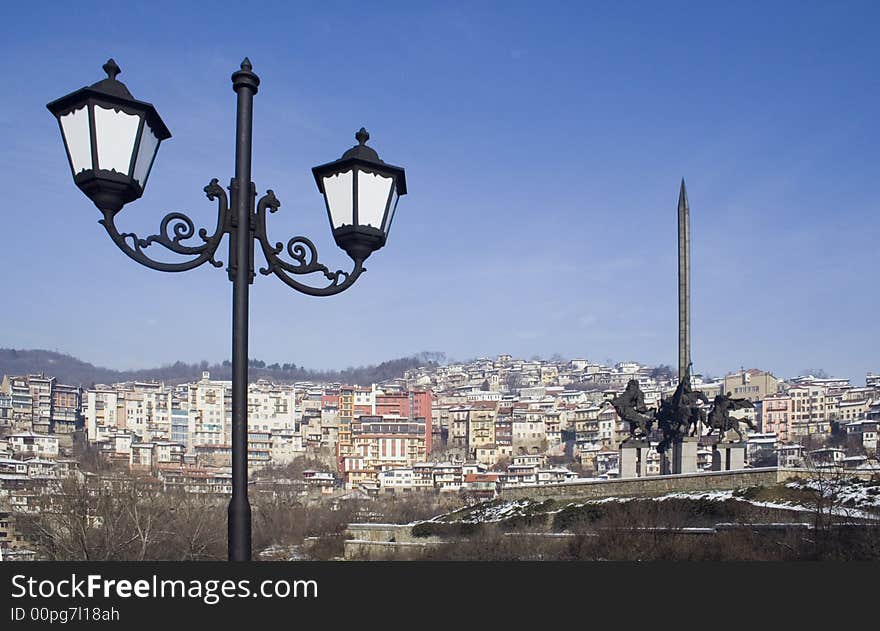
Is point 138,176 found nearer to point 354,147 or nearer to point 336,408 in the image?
point 354,147

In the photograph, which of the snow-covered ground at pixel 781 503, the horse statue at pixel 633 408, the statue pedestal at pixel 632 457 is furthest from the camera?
the statue pedestal at pixel 632 457

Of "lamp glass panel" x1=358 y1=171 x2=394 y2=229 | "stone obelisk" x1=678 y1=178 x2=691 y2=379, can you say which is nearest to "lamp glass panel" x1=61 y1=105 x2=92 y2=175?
"lamp glass panel" x1=358 y1=171 x2=394 y2=229

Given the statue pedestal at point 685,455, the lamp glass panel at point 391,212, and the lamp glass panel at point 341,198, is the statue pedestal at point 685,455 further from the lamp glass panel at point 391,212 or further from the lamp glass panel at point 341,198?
the lamp glass panel at point 341,198

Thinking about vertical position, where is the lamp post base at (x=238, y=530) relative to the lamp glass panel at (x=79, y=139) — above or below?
below

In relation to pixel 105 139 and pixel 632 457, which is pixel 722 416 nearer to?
pixel 632 457

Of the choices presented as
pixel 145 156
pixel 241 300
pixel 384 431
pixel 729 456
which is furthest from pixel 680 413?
pixel 384 431

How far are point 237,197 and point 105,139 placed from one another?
1.58 feet

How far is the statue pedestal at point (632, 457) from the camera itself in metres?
23.2

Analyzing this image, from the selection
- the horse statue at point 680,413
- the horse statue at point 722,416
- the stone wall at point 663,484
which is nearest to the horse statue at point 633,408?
the horse statue at point 680,413

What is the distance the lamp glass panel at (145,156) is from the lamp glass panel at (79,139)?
16cm

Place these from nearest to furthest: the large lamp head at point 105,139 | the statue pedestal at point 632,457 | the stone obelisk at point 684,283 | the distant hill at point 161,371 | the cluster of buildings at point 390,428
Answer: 1. the large lamp head at point 105,139
2. the statue pedestal at point 632,457
3. the stone obelisk at point 684,283
4. the cluster of buildings at point 390,428
5. the distant hill at point 161,371

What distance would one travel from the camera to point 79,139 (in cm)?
324

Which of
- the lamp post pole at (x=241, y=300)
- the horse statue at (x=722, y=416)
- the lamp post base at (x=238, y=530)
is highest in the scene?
the lamp post pole at (x=241, y=300)

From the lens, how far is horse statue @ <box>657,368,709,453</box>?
22.0m
